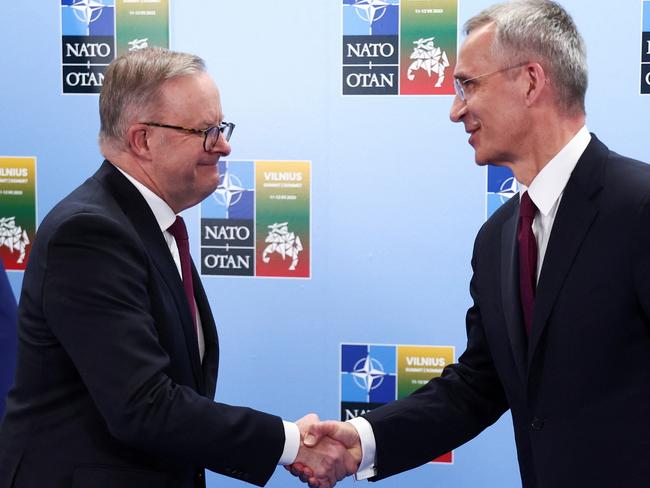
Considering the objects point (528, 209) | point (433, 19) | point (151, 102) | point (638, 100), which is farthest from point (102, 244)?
point (638, 100)

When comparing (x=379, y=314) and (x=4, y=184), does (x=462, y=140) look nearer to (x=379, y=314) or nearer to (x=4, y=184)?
(x=379, y=314)

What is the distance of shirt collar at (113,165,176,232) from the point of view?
214 centimetres

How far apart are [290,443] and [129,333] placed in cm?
53

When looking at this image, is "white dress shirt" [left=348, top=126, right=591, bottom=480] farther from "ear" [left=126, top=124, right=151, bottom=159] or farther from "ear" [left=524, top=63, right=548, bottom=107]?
"ear" [left=126, top=124, right=151, bottom=159]

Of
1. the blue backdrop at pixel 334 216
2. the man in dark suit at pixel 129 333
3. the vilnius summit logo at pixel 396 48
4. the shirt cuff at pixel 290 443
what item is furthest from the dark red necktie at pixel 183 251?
the vilnius summit logo at pixel 396 48

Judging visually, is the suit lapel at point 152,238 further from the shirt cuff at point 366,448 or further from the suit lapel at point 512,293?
the suit lapel at point 512,293

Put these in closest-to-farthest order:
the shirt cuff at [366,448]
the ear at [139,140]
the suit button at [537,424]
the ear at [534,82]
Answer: the suit button at [537,424]
the ear at [534,82]
the ear at [139,140]
the shirt cuff at [366,448]

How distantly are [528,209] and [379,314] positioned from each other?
144cm

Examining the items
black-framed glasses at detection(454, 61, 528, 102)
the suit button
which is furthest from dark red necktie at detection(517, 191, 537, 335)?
black-framed glasses at detection(454, 61, 528, 102)

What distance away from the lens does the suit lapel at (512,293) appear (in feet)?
6.63

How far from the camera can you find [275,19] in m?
3.45

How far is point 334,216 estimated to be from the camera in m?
3.45

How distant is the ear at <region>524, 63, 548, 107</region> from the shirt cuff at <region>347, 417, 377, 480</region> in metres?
0.98

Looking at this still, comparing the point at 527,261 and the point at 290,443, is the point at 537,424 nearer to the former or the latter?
the point at 527,261
